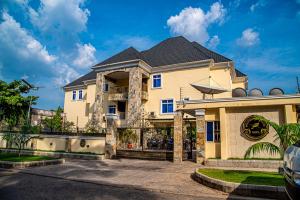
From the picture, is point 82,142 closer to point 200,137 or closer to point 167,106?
point 200,137

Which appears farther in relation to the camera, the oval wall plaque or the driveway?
the oval wall plaque

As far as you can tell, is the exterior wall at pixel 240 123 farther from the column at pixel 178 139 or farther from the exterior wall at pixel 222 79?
the exterior wall at pixel 222 79

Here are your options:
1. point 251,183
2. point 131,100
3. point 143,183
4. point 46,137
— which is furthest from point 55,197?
point 131,100

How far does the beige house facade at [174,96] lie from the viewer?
13461mm

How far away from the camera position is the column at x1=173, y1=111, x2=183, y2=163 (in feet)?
47.0

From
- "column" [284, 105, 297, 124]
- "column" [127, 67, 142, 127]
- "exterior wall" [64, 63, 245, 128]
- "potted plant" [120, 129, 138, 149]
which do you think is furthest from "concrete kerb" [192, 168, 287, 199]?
"column" [127, 67, 142, 127]

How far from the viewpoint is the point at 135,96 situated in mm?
25297

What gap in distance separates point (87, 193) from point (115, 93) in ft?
71.7

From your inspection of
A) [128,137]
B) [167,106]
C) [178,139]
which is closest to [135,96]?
[167,106]

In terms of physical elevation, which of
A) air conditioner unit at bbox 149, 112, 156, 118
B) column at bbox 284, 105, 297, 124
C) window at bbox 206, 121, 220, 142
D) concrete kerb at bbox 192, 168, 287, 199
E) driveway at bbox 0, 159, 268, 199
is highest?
air conditioner unit at bbox 149, 112, 156, 118

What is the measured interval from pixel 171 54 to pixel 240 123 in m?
16.7

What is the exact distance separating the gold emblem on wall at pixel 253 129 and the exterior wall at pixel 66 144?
9.84 meters

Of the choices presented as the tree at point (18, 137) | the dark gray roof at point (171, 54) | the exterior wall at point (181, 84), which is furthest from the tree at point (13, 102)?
the dark gray roof at point (171, 54)

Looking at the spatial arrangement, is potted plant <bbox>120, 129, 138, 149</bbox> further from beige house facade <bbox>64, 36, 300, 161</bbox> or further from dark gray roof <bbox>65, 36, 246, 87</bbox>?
dark gray roof <bbox>65, 36, 246, 87</bbox>
